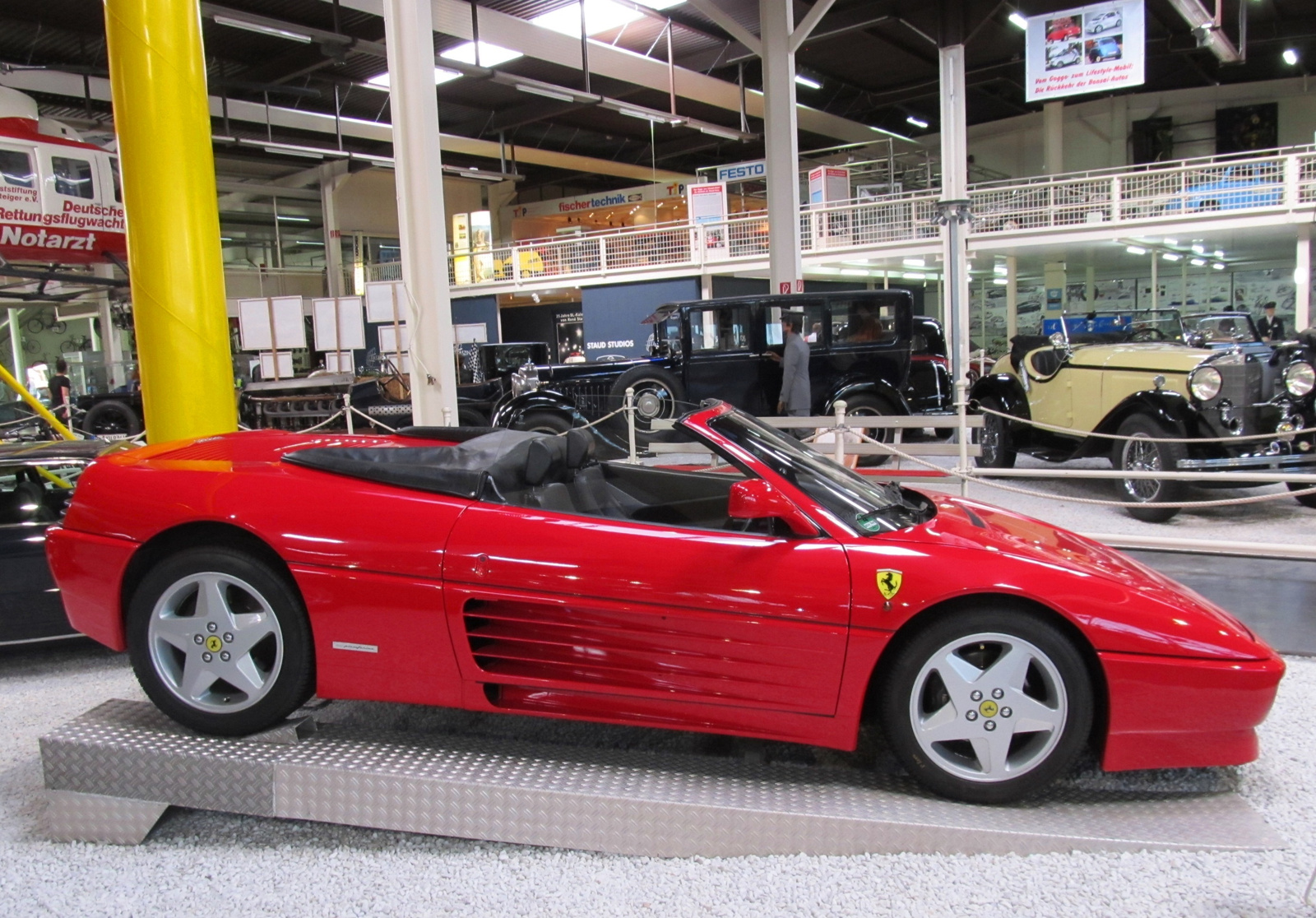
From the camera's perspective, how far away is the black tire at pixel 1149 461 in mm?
6512

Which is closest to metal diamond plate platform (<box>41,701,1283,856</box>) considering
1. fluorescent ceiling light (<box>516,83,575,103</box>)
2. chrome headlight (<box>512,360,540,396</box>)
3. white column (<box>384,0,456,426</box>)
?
white column (<box>384,0,456,426</box>)

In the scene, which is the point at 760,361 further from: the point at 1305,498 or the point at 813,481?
the point at 813,481

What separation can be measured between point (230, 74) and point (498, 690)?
1927 cm

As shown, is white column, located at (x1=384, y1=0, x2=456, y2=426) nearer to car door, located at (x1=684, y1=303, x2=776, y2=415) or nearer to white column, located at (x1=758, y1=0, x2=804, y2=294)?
car door, located at (x1=684, y1=303, x2=776, y2=415)

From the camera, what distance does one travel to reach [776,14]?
11.4 m

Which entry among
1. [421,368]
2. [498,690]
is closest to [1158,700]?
[498,690]

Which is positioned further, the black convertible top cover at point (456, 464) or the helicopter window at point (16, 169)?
the helicopter window at point (16, 169)

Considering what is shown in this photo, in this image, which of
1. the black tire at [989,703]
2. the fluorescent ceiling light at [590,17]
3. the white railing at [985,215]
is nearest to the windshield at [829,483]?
the black tire at [989,703]

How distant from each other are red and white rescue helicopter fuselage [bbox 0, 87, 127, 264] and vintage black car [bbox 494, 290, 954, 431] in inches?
176

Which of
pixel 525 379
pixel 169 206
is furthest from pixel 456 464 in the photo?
pixel 525 379

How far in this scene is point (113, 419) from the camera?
45.8ft

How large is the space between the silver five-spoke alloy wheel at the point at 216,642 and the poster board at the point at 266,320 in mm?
6990

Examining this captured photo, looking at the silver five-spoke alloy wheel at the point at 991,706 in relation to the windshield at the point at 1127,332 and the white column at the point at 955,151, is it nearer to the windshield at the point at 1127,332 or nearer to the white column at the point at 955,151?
the windshield at the point at 1127,332

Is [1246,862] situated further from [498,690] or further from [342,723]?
[342,723]
